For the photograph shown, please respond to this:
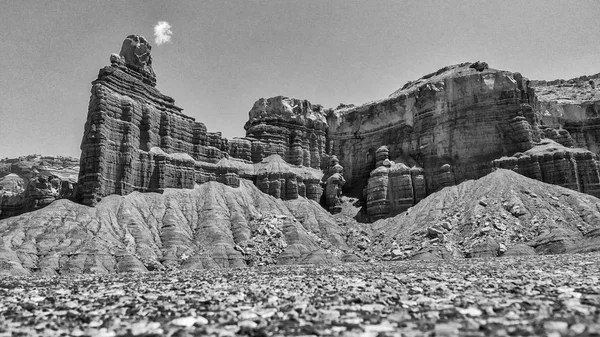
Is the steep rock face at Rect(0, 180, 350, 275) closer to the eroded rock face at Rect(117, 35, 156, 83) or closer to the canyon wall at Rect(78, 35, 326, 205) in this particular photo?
the canyon wall at Rect(78, 35, 326, 205)

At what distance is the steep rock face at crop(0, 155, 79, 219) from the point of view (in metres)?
62.2

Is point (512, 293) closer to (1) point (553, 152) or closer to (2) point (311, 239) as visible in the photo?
(2) point (311, 239)

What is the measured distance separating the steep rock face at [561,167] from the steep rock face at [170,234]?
36.1m

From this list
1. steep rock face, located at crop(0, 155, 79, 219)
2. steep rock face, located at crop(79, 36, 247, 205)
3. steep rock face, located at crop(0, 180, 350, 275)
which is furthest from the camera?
steep rock face, located at crop(79, 36, 247, 205)

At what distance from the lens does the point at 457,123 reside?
8081 cm

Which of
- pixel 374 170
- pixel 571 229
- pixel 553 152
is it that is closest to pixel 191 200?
pixel 374 170

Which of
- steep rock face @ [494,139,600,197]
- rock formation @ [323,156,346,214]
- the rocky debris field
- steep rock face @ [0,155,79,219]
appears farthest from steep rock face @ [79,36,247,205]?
steep rock face @ [494,139,600,197]

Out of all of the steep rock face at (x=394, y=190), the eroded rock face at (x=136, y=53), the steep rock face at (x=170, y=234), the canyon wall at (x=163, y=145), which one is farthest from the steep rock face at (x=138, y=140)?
the steep rock face at (x=394, y=190)

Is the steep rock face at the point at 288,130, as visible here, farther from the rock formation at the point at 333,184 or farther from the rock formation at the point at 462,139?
the rock formation at the point at 462,139

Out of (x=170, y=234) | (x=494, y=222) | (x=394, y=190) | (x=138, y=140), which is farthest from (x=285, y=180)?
(x=494, y=222)

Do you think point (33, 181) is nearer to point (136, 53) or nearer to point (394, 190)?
point (136, 53)

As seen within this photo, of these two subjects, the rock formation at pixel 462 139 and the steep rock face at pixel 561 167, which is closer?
the steep rock face at pixel 561 167

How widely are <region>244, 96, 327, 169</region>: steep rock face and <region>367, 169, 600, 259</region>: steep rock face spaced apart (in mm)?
25929

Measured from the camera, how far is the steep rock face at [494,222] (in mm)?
52812
